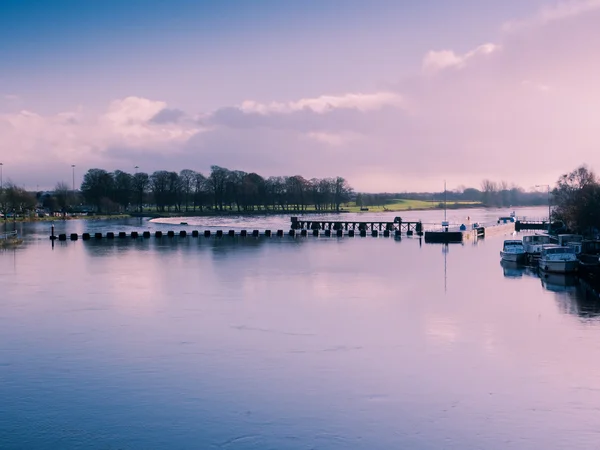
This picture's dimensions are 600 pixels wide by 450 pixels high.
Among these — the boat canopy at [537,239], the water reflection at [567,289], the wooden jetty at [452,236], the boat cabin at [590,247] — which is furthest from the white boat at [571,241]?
the wooden jetty at [452,236]

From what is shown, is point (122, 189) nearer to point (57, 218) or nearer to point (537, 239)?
point (57, 218)

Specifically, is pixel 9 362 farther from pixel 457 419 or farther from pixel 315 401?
pixel 457 419

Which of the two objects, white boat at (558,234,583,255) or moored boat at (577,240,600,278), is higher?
white boat at (558,234,583,255)

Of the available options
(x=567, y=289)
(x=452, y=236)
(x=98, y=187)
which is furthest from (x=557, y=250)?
(x=98, y=187)

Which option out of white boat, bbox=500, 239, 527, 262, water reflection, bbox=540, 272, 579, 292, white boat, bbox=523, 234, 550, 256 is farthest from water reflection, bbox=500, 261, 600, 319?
white boat, bbox=523, 234, 550, 256

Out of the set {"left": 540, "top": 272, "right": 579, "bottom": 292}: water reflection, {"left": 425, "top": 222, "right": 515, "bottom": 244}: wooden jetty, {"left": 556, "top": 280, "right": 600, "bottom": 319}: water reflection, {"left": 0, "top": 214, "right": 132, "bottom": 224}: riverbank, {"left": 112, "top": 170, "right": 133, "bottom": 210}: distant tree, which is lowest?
{"left": 556, "top": 280, "right": 600, "bottom": 319}: water reflection

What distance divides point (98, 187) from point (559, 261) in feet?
526

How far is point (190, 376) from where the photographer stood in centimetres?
2334

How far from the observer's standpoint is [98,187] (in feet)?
631

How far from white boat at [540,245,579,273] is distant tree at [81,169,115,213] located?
155903mm

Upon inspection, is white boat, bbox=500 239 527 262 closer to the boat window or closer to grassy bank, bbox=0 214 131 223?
the boat window

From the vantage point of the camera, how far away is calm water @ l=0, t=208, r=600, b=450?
1845 cm

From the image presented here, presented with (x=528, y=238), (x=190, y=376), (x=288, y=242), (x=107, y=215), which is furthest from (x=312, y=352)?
(x=107, y=215)

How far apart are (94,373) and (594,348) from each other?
19.7m
